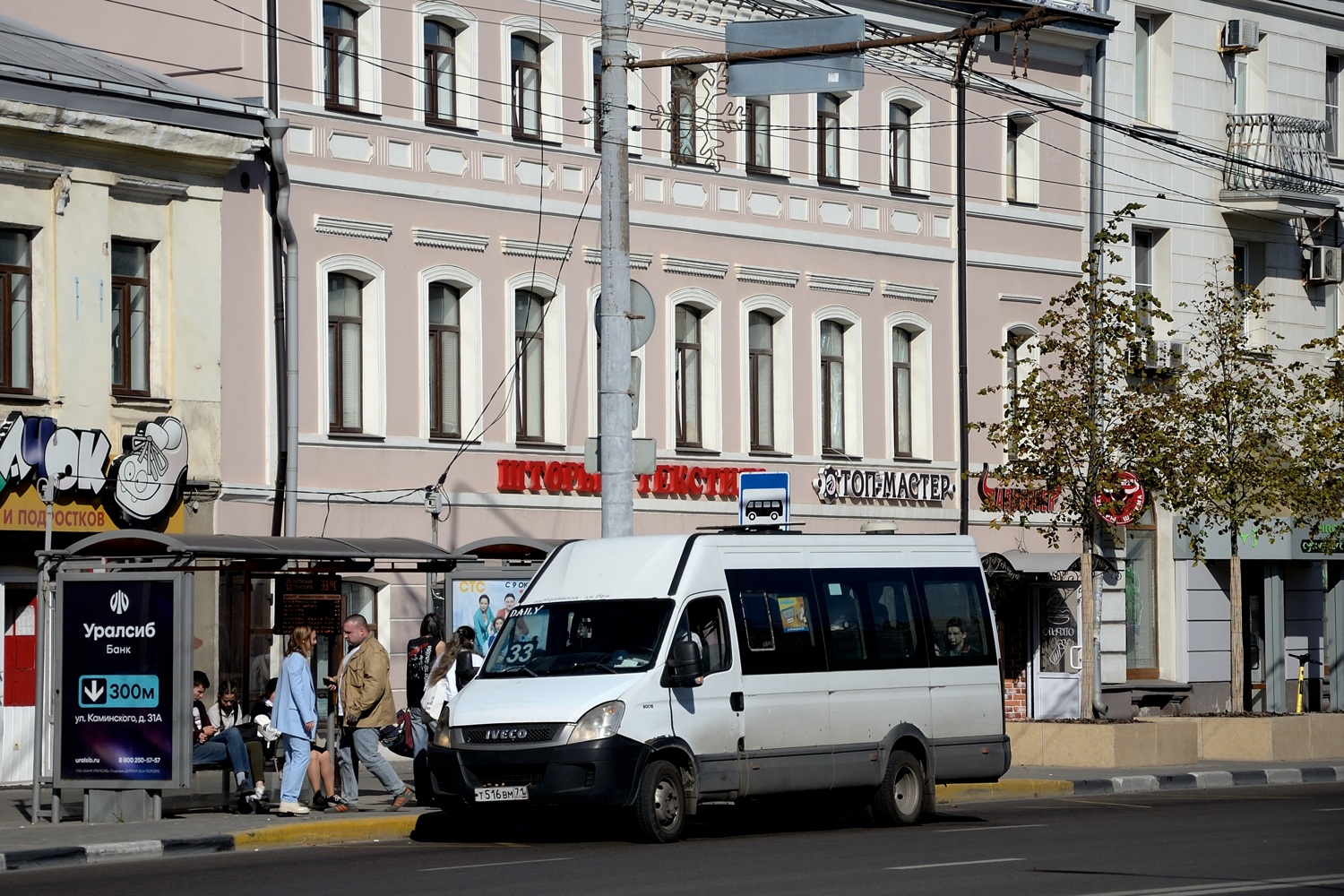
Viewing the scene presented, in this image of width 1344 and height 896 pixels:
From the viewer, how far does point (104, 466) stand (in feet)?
84.6

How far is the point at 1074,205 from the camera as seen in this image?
3931 centimetres

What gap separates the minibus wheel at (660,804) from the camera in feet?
59.7

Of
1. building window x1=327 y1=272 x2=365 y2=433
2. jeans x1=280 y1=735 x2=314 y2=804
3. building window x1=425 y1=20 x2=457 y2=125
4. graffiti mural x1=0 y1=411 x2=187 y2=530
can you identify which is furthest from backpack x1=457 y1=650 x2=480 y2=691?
building window x1=425 y1=20 x2=457 y2=125

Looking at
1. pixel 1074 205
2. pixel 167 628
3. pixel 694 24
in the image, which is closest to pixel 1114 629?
pixel 1074 205

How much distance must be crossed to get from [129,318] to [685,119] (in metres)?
9.66

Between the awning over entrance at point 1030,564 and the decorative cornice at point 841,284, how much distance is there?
14.7 feet

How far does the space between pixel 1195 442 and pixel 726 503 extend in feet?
21.8

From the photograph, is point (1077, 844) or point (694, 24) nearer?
point (1077, 844)

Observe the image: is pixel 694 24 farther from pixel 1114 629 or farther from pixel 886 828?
pixel 886 828

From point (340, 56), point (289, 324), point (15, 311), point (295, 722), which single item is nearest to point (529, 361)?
point (289, 324)

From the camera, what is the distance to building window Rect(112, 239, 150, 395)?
26.4 metres

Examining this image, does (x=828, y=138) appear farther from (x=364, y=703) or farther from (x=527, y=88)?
(x=364, y=703)

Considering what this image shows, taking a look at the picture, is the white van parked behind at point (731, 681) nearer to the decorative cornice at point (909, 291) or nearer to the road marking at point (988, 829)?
the road marking at point (988, 829)

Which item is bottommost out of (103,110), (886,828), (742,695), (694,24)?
(886,828)
